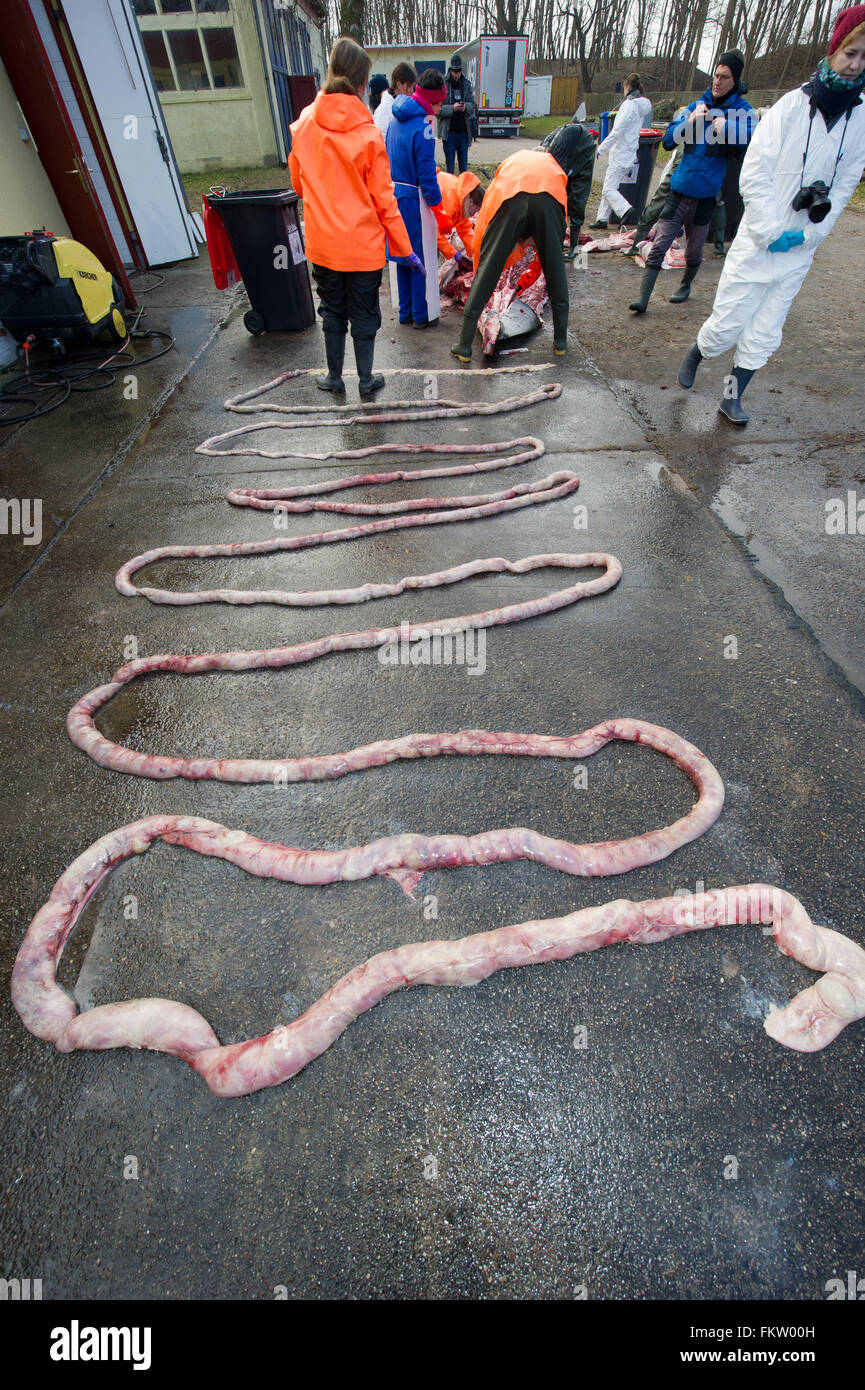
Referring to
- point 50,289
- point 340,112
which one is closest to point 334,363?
point 340,112

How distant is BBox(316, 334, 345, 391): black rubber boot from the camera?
5.70 m

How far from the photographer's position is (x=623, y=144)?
10.1m

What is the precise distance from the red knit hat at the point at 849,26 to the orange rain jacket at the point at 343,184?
9.39ft

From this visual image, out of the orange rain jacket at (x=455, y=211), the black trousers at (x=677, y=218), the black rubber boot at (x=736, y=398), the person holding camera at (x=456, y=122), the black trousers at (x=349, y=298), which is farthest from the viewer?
the person holding camera at (x=456, y=122)

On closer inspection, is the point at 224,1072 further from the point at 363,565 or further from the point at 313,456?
the point at 313,456

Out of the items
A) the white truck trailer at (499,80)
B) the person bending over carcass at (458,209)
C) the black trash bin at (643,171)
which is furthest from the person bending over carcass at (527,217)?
the white truck trailer at (499,80)

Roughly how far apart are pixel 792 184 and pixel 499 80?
96.9ft

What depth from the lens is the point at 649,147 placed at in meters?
10.4

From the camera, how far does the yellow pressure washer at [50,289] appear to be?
5.76 m

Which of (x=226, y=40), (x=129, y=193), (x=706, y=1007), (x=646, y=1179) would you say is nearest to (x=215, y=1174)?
(x=646, y=1179)

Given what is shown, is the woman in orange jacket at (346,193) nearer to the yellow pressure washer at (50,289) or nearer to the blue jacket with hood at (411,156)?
the blue jacket with hood at (411,156)

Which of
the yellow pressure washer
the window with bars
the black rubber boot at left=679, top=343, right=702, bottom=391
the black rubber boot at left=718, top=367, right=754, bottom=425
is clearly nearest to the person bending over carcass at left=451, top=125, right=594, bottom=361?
the black rubber boot at left=679, top=343, right=702, bottom=391

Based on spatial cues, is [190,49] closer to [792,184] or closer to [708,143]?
[708,143]

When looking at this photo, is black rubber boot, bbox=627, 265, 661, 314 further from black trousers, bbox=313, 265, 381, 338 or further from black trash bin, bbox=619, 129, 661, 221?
black trash bin, bbox=619, 129, 661, 221
